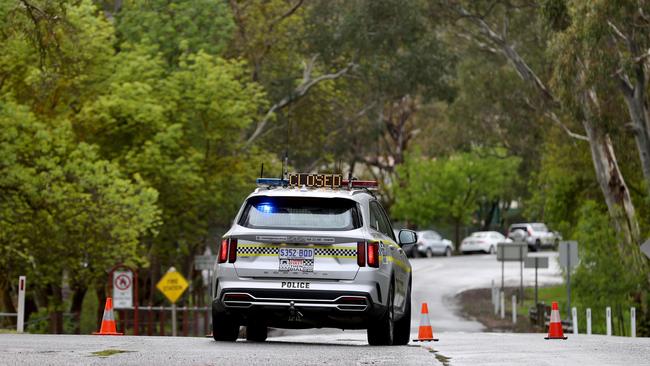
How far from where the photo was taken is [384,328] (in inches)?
630

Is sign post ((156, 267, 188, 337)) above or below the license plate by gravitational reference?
above

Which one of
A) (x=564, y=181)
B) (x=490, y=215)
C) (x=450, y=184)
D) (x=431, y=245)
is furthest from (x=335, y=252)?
(x=490, y=215)

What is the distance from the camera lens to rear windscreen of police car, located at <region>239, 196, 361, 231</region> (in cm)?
1549

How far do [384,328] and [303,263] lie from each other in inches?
52.0

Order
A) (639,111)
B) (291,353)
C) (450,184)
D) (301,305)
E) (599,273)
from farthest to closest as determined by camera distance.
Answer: (450,184) < (599,273) < (639,111) < (301,305) < (291,353)

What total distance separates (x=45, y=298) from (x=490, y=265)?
37.0m

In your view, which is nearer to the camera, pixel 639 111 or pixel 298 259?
pixel 298 259

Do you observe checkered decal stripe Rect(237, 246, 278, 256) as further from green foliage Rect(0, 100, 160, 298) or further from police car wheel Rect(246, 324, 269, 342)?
green foliage Rect(0, 100, 160, 298)

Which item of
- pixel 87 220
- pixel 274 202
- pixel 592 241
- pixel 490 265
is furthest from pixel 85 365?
pixel 490 265

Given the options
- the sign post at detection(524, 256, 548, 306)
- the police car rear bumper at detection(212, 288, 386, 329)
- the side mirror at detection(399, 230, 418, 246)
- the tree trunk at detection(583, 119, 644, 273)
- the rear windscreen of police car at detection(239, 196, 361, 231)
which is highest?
the tree trunk at detection(583, 119, 644, 273)

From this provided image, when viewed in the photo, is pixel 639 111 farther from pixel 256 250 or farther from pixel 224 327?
pixel 256 250

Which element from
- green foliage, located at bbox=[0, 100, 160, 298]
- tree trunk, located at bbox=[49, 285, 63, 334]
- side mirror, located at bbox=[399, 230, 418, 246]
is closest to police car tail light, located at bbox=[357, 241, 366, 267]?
side mirror, located at bbox=[399, 230, 418, 246]

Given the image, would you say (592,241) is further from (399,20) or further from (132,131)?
(132,131)

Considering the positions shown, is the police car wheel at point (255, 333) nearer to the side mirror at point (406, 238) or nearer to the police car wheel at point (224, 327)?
the police car wheel at point (224, 327)
